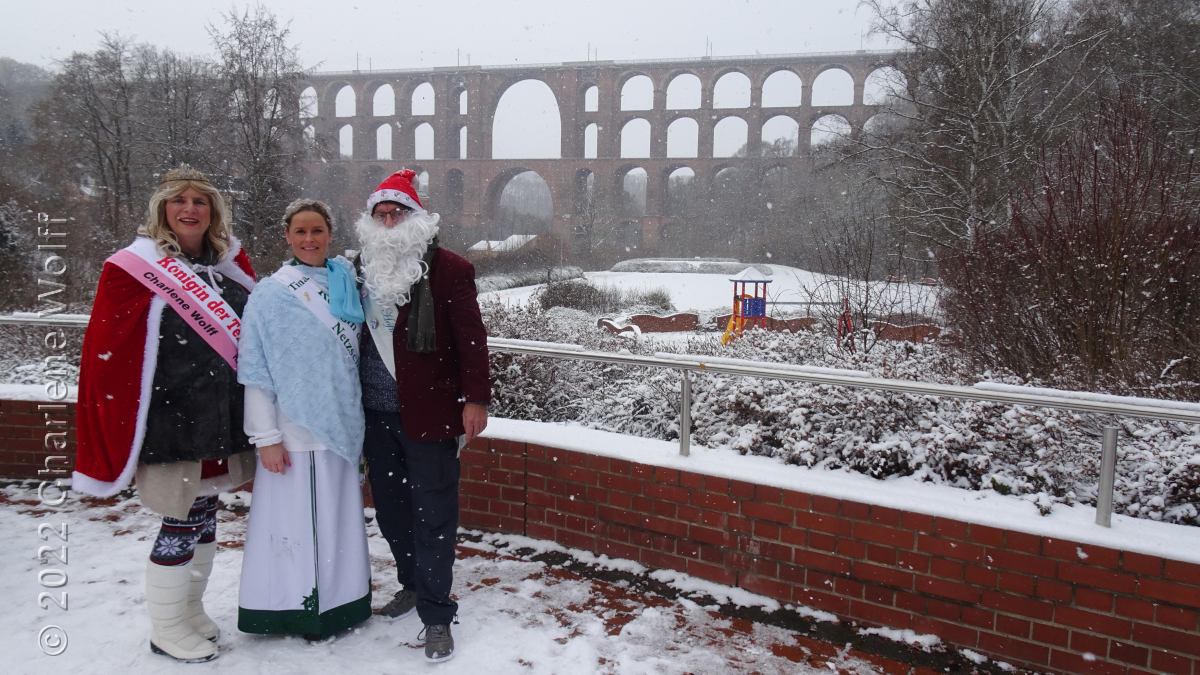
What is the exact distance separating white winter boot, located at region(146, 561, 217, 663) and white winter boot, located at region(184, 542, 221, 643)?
61mm

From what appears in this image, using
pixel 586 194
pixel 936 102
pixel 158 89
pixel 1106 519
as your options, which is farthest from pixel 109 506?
pixel 586 194

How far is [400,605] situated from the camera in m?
2.65

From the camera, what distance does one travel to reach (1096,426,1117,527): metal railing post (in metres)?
2.23

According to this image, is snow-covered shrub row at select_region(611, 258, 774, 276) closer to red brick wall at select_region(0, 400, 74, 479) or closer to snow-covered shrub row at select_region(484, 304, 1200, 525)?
snow-covered shrub row at select_region(484, 304, 1200, 525)

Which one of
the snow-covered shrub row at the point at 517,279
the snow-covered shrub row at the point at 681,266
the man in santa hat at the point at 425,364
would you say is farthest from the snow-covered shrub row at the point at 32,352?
the snow-covered shrub row at the point at 681,266

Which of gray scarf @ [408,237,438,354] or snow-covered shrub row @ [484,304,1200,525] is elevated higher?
gray scarf @ [408,237,438,354]

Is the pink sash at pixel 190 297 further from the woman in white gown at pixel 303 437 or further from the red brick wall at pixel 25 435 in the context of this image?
the red brick wall at pixel 25 435

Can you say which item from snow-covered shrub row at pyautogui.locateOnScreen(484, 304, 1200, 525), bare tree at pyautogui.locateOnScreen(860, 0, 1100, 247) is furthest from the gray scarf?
bare tree at pyautogui.locateOnScreen(860, 0, 1100, 247)

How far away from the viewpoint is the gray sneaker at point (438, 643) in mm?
2318

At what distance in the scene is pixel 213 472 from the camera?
234 centimetres

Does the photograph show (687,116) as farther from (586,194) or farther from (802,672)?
(802,672)

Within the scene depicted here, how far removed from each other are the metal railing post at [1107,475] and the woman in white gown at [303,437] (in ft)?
8.06

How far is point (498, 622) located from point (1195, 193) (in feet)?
24.5

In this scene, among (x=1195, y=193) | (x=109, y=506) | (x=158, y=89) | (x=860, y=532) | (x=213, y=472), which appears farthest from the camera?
(x=158, y=89)
